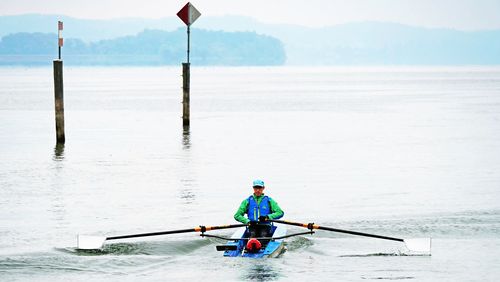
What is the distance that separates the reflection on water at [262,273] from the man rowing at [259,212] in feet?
4.41

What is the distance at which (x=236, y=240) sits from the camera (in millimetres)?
18047

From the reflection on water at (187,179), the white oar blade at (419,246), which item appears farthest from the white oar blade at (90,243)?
the reflection on water at (187,179)

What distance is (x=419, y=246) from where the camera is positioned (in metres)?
18.7

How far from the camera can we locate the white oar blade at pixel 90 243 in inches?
742

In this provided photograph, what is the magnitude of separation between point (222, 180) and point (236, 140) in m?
14.3

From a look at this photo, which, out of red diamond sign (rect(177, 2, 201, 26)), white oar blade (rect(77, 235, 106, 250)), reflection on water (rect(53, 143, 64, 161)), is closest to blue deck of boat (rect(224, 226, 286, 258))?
white oar blade (rect(77, 235, 106, 250))

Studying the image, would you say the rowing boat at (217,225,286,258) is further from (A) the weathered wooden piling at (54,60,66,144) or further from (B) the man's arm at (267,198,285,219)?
(A) the weathered wooden piling at (54,60,66,144)

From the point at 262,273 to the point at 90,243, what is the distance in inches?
161

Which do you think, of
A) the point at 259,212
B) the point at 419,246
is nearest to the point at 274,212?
the point at 259,212

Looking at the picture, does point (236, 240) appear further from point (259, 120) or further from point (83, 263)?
point (259, 120)

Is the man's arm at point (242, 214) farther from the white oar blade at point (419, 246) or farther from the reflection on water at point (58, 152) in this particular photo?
the reflection on water at point (58, 152)

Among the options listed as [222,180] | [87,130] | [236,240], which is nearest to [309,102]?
[87,130]

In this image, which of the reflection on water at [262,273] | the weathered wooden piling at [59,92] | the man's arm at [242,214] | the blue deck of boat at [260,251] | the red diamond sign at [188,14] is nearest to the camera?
the reflection on water at [262,273]

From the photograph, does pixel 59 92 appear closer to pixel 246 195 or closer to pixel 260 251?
pixel 246 195
